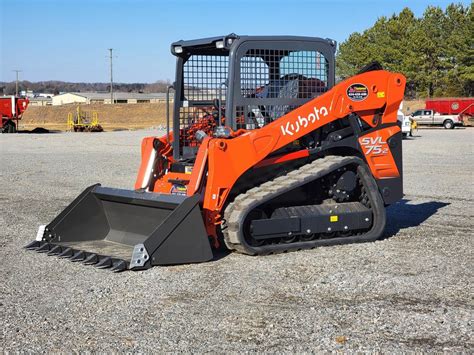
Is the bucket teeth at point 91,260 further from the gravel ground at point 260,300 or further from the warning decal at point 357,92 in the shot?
the warning decal at point 357,92

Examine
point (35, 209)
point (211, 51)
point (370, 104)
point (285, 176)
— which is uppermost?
point (211, 51)

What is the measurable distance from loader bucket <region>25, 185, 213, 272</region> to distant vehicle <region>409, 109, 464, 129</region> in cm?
4611

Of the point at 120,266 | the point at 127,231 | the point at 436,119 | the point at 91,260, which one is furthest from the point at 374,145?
the point at 436,119

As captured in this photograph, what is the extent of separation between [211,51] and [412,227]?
147 inches

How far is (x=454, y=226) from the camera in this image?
32.6 ft

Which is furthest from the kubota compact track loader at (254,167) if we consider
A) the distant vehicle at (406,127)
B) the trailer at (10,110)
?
the trailer at (10,110)

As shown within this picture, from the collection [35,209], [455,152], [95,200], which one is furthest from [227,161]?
[455,152]

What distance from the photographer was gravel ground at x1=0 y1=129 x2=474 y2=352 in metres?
5.09

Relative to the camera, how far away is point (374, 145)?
352 inches

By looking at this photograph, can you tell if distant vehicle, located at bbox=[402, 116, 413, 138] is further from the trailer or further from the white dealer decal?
the white dealer decal

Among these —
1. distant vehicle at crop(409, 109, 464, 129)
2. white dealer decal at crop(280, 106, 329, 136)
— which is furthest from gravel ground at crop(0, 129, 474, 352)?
distant vehicle at crop(409, 109, 464, 129)

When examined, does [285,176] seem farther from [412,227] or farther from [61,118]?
[61,118]

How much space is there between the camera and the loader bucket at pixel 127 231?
7.09m

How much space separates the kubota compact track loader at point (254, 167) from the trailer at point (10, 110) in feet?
122
